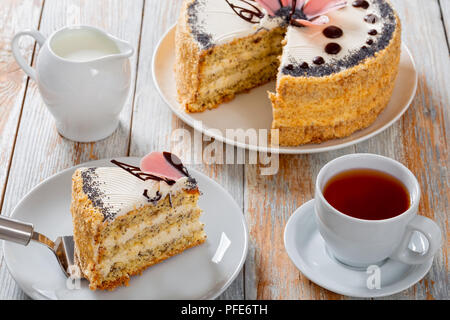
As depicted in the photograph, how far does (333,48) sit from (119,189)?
108cm

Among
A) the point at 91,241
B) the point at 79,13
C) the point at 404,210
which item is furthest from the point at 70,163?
the point at 404,210

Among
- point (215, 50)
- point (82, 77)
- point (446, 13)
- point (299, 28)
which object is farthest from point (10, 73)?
point (446, 13)

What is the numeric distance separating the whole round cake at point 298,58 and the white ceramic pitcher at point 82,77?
1.08ft

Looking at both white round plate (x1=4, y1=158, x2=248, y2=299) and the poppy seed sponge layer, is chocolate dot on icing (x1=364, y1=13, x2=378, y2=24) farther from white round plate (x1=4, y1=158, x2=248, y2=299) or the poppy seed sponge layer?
the poppy seed sponge layer

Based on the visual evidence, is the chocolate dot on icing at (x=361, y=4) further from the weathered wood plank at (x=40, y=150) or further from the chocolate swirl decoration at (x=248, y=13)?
the weathered wood plank at (x=40, y=150)

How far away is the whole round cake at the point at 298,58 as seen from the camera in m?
2.52

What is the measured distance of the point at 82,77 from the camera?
247 cm

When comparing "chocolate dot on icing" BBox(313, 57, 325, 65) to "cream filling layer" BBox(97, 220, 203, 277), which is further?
"chocolate dot on icing" BBox(313, 57, 325, 65)

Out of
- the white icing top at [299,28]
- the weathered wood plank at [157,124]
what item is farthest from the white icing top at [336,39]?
the weathered wood plank at [157,124]

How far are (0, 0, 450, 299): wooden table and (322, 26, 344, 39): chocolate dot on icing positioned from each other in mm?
458

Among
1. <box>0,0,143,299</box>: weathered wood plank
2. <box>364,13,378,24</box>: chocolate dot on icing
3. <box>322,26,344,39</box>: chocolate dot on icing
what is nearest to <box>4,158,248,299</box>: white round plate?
<box>0,0,143,299</box>: weathered wood plank

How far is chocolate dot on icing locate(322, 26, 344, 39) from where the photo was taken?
264 centimetres

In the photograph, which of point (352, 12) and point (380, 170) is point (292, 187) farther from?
point (352, 12)
